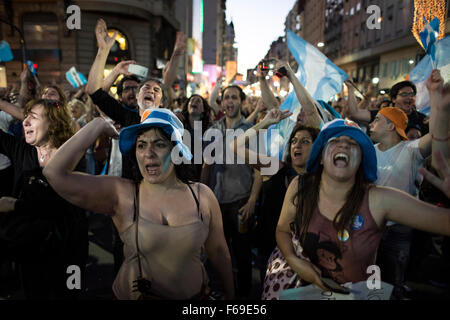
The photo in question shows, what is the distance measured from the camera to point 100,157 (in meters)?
5.18

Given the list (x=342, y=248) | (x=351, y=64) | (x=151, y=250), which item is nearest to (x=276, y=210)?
(x=342, y=248)

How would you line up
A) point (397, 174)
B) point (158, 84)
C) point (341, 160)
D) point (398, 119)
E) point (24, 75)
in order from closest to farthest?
1. point (341, 160)
2. point (397, 174)
3. point (398, 119)
4. point (158, 84)
5. point (24, 75)

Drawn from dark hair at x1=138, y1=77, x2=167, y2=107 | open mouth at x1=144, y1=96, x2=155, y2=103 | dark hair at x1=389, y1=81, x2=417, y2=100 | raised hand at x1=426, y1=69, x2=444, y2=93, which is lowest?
raised hand at x1=426, y1=69, x2=444, y2=93

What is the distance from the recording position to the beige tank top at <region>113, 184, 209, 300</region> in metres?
1.73

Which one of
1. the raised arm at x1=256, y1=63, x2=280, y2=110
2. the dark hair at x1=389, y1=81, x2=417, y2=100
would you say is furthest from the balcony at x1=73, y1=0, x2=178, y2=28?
the dark hair at x1=389, y1=81, x2=417, y2=100

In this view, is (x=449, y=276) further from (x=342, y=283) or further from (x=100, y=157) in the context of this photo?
(x=100, y=157)

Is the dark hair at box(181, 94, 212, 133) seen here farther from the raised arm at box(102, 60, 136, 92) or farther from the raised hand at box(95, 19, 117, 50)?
the raised hand at box(95, 19, 117, 50)

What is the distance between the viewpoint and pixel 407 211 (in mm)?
1759

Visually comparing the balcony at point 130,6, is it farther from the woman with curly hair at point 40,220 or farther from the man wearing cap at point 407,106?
the woman with curly hair at point 40,220

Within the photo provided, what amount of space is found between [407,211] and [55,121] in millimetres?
2602

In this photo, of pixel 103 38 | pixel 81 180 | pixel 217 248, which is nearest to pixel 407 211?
pixel 217 248

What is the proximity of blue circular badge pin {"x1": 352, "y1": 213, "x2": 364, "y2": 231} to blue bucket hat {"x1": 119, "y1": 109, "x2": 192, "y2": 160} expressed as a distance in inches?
41.0

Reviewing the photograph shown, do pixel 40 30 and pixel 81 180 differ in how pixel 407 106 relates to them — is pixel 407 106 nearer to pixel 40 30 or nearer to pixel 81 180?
pixel 81 180

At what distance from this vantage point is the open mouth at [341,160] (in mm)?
1854
